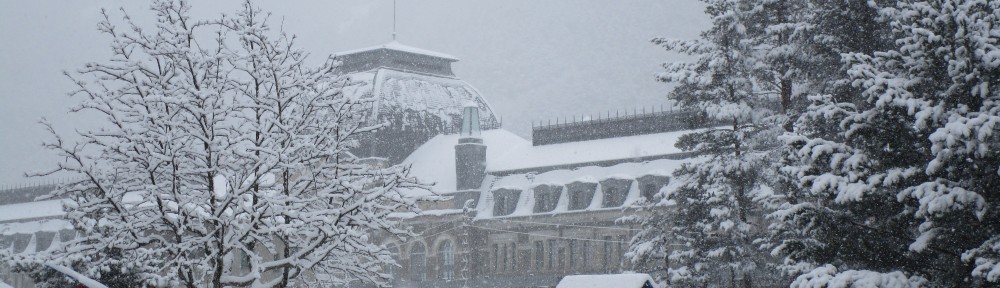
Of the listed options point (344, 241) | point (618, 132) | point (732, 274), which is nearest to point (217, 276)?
point (344, 241)

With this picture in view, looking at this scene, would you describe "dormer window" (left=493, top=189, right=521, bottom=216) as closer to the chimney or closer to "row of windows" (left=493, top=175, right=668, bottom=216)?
"row of windows" (left=493, top=175, right=668, bottom=216)

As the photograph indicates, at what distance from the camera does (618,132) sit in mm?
57250

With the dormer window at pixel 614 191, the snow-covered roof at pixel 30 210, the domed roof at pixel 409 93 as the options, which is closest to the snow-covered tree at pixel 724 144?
the dormer window at pixel 614 191

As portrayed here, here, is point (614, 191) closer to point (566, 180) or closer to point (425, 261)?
point (566, 180)

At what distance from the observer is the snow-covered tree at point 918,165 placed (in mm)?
13133

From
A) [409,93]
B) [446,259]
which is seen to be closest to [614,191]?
[446,259]

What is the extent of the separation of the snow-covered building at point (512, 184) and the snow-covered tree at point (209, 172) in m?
33.1

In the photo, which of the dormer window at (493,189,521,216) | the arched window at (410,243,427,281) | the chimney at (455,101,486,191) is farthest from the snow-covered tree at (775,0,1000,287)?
the arched window at (410,243,427,281)

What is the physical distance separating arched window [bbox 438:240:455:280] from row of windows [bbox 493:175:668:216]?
298 centimetres

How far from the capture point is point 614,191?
5328cm

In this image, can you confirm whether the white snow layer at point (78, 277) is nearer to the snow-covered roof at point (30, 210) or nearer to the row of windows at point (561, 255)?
the row of windows at point (561, 255)

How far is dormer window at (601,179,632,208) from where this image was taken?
52688mm

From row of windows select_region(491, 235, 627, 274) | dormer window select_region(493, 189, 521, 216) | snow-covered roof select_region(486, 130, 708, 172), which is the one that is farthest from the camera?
dormer window select_region(493, 189, 521, 216)

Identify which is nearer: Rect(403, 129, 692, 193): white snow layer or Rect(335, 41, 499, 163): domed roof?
Rect(403, 129, 692, 193): white snow layer
